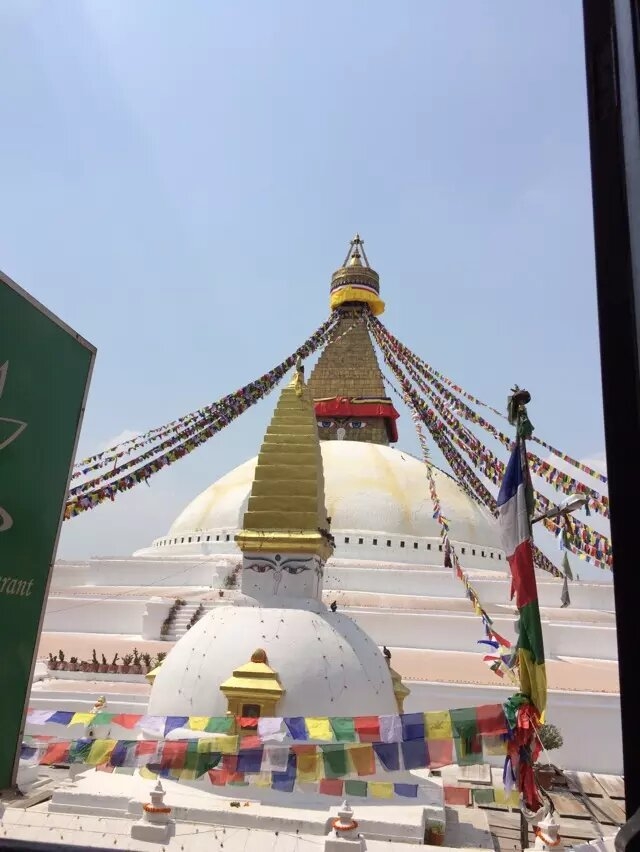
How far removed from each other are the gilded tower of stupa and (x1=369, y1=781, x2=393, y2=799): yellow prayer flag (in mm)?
21153

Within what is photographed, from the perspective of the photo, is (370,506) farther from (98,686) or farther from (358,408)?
(98,686)

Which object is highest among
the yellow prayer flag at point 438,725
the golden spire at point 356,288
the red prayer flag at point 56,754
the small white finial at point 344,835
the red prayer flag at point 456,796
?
the golden spire at point 356,288

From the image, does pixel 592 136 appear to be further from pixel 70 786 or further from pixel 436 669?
pixel 436 669

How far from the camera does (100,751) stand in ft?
15.2

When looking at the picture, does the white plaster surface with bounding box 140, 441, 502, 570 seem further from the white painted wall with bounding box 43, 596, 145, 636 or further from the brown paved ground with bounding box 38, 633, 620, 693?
the brown paved ground with bounding box 38, 633, 620, 693

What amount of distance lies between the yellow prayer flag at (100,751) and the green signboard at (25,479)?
124 inches

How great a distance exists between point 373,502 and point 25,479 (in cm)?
1747

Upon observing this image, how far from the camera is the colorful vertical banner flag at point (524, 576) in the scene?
411 cm

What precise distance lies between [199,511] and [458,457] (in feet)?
26.1

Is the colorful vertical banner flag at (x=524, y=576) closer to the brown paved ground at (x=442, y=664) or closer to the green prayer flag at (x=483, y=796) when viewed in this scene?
the green prayer flag at (x=483, y=796)

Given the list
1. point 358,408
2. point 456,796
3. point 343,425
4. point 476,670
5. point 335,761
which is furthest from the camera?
point 343,425

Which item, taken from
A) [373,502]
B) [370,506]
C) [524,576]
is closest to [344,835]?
[524,576]

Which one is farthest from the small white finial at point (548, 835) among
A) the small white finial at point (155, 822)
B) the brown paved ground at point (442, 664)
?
the brown paved ground at point (442, 664)

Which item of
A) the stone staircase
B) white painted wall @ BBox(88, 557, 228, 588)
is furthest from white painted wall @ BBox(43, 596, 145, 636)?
white painted wall @ BBox(88, 557, 228, 588)
